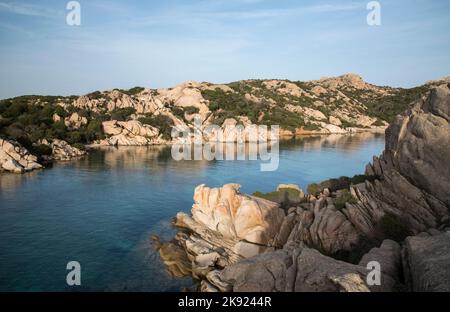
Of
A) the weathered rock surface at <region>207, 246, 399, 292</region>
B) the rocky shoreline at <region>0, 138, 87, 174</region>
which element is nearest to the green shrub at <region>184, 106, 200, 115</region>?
the rocky shoreline at <region>0, 138, 87, 174</region>

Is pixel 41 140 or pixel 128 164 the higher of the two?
pixel 41 140

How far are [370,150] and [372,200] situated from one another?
229 feet

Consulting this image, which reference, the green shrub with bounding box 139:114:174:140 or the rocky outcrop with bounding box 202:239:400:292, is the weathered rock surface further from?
the green shrub with bounding box 139:114:174:140

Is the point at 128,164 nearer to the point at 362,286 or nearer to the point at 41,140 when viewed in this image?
the point at 41,140

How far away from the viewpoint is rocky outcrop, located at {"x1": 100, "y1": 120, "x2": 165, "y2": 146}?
95188 millimetres

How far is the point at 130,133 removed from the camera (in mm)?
98500

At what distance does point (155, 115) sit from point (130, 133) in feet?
48.7

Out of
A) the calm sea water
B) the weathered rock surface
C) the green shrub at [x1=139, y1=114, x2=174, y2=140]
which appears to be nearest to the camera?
the weathered rock surface

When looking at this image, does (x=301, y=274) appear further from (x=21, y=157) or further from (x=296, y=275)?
(x=21, y=157)

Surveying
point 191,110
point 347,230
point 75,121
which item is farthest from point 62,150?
point 347,230

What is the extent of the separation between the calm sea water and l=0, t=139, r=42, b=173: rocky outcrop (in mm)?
2388

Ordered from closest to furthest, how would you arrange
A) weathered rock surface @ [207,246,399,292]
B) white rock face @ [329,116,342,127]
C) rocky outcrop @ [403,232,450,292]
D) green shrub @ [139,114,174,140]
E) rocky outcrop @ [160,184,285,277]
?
rocky outcrop @ [403,232,450,292], weathered rock surface @ [207,246,399,292], rocky outcrop @ [160,184,285,277], green shrub @ [139,114,174,140], white rock face @ [329,116,342,127]

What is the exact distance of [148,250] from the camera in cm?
2877

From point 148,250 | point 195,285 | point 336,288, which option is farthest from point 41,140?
point 336,288
